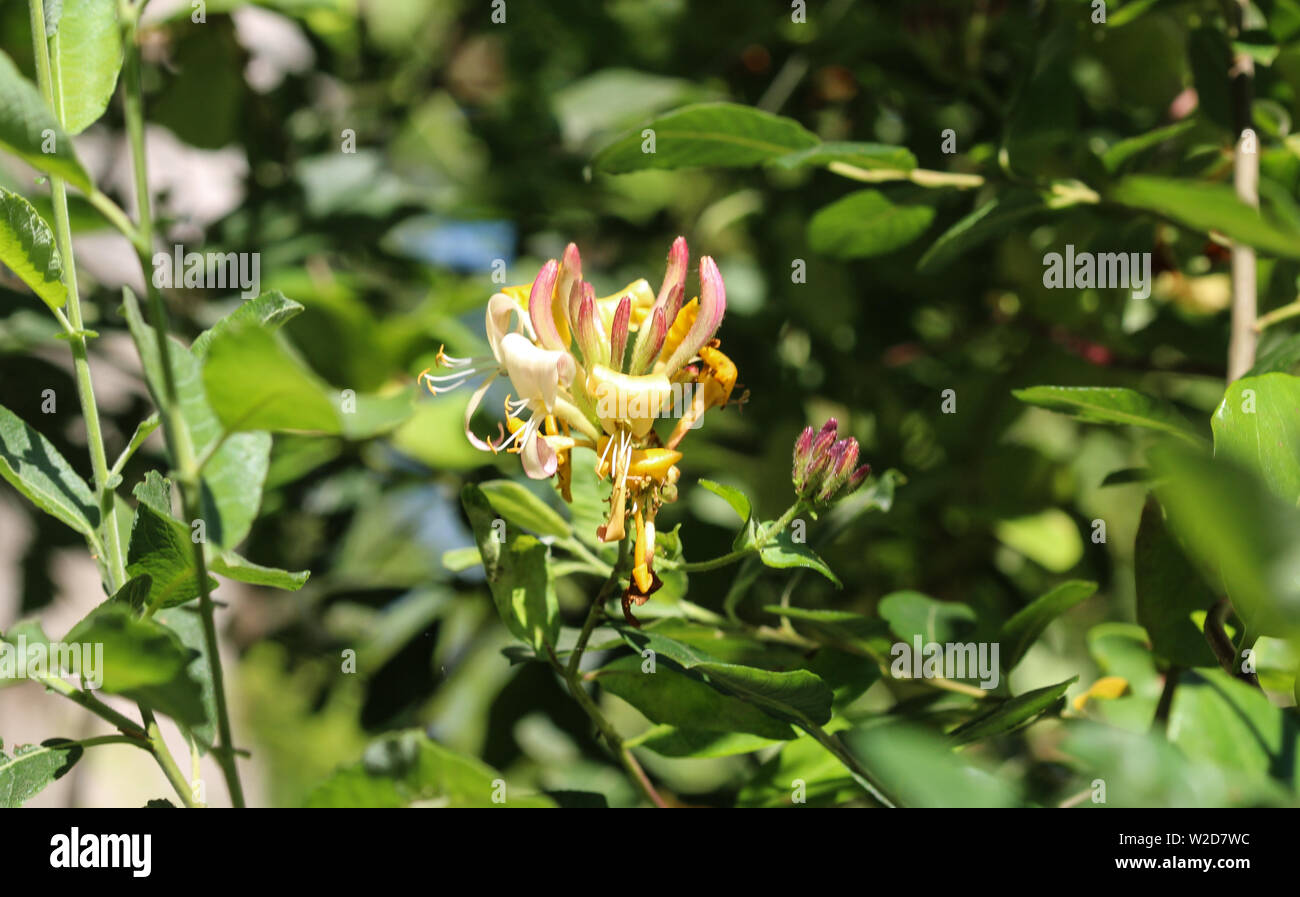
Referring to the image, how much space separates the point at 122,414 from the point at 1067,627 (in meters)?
1.27

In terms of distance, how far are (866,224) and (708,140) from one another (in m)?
0.18

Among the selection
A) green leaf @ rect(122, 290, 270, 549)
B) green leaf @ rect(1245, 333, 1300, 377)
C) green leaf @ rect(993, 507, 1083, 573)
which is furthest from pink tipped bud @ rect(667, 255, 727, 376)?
green leaf @ rect(993, 507, 1083, 573)

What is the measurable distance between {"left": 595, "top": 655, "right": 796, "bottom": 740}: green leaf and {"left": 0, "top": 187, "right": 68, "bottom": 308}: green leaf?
346 mm

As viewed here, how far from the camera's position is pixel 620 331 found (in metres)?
0.49

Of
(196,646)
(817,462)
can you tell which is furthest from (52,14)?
(817,462)

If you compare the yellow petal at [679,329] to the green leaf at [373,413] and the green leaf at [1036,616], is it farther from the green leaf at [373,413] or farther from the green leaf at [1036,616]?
the green leaf at [1036,616]

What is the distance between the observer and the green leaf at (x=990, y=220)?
2.12 ft

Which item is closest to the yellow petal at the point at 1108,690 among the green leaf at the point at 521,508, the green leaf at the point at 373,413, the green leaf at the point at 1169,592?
the green leaf at the point at 1169,592

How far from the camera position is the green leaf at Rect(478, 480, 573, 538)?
0.54 metres

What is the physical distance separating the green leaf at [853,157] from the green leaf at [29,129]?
388 mm

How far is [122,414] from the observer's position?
1140 millimetres

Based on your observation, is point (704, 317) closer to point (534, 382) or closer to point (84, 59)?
point (534, 382)

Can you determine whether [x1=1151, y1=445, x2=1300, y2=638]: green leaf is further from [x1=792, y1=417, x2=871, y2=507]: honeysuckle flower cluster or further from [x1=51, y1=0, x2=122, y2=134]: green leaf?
[x1=51, y1=0, x2=122, y2=134]: green leaf

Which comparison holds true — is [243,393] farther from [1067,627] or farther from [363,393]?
[1067,627]
